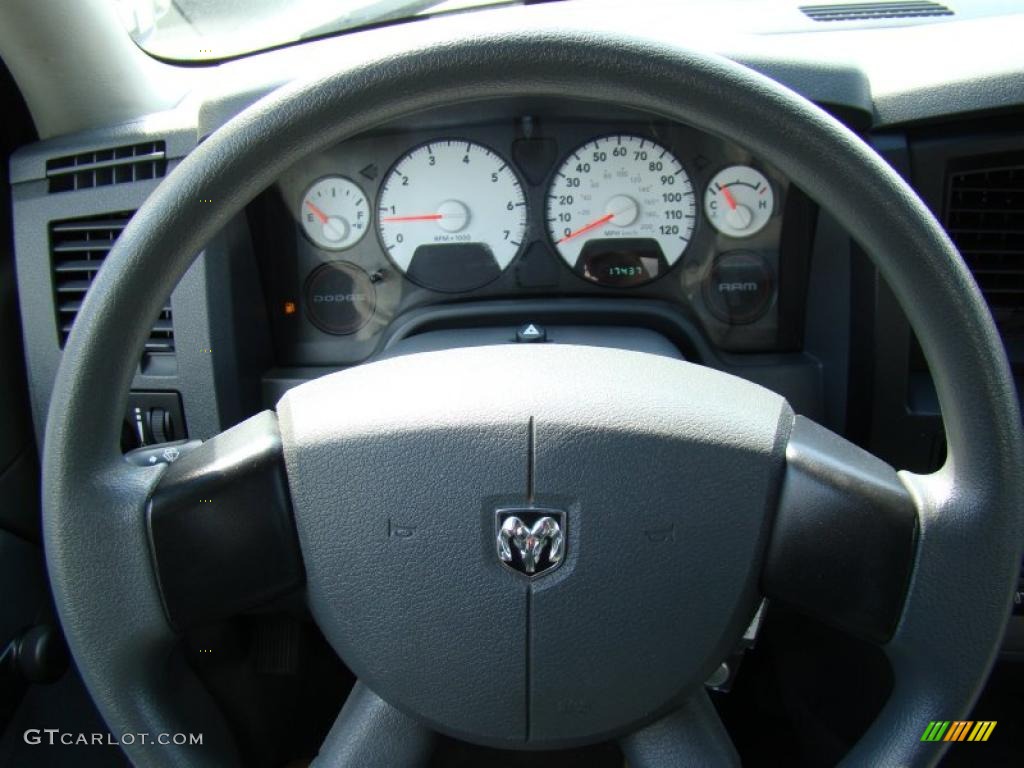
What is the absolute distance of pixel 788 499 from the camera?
822 millimetres

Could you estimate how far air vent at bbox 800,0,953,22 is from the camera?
5.57 ft

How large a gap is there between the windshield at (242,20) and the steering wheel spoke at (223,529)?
1.16 m

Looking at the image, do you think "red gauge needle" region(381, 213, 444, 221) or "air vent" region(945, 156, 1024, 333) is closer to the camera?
"air vent" region(945, 156, 1024, 333)

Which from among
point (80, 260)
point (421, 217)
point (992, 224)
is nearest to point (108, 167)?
point (80, 260)

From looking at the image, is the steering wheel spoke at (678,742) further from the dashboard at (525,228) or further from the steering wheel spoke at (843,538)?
the dashboard at (525,228)

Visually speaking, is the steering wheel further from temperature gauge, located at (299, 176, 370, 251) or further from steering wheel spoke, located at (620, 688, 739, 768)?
temperature gauge, located at (299, 176, 370, 251)

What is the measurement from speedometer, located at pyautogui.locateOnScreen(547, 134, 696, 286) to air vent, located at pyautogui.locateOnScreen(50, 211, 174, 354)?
64 centimetres

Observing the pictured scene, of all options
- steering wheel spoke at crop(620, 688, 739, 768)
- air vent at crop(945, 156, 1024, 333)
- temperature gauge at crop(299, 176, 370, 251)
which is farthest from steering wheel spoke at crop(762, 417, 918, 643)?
temperature gauge at crop(299, 176, 370, 251)

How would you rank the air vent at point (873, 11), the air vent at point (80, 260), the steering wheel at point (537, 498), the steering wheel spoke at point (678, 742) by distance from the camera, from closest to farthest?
the steering wheel at point (537, 498) < the steering wheel spoke at point (678, 742) < the air vent at point (80, 260) < the air vent at point (873, 11)

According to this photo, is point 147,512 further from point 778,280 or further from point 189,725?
point 778,280

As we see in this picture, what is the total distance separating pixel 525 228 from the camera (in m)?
1.58

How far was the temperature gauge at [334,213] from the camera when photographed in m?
1.55

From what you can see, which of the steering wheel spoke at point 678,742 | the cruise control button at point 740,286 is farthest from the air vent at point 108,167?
the steering wheel spoke at point 678,742

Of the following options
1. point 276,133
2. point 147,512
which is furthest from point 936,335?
point 147,512
